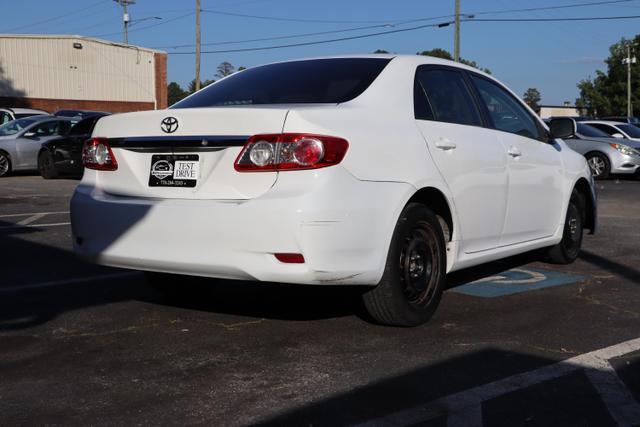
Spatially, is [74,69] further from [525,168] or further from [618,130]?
[525,168]

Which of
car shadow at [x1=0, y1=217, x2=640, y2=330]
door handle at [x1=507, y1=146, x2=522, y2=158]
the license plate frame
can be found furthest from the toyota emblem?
door handle at [x1=507, y1=146, x2=522, y2=158]

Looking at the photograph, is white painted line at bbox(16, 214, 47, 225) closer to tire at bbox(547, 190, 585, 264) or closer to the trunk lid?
the trunk lid

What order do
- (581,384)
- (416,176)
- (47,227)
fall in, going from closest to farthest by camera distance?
(581,384)
(416,176)
(47,227)

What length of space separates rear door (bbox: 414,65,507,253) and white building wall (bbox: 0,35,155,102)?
54.1 meters

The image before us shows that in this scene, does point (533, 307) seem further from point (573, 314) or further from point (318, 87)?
point (318, 87)

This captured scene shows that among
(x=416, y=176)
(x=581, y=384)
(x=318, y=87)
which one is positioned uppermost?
(x=318, y=87)

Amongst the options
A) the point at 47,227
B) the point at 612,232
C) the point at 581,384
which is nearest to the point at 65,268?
the point at 47,227

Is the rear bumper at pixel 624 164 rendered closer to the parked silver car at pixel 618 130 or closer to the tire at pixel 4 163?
the parked silver car at pixel 618 130

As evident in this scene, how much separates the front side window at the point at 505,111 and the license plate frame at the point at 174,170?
2.41 m

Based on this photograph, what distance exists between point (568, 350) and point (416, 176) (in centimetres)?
125

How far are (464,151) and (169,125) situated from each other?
6.19 ft

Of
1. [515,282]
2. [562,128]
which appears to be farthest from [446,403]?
[562,128]

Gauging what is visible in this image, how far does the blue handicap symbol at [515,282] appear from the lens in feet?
19.5

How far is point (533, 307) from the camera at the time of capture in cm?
545
